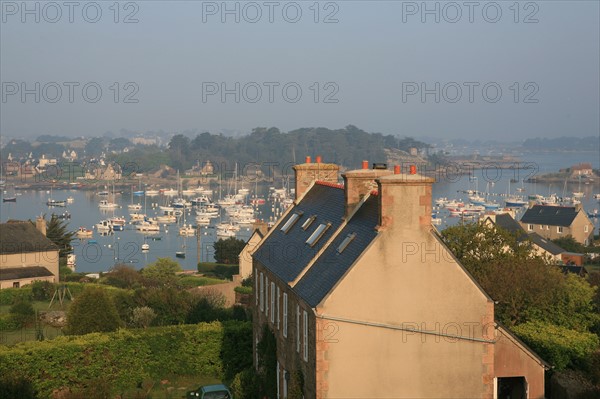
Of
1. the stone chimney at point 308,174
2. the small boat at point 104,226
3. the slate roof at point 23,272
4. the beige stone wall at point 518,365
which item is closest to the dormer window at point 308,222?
the stone chimney at point 308,174

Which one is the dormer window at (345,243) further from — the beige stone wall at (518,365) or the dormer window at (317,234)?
the beige stone wall at (518,365)

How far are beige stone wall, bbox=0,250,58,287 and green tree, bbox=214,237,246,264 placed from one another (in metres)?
18.9

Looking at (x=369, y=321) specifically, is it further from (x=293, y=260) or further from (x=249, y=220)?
(x=249, y=220)

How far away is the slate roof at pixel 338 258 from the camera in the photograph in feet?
60.8

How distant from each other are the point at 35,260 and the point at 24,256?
875mm

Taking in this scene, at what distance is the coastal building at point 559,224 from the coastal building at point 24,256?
55.8 meters

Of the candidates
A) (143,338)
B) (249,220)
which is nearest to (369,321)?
(143,338)

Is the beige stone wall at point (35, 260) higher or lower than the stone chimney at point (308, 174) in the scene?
lower

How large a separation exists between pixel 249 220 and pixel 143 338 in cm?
12227

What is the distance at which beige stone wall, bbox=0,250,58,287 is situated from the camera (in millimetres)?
55850

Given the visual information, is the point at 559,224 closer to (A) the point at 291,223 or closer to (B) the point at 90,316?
(B) the point at 90,316

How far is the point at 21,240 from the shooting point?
191 ft

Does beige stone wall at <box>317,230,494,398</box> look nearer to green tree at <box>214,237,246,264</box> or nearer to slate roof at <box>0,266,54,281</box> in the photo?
slate roof at <box>0,266,54,281</box>

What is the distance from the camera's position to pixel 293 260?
22.6 m
